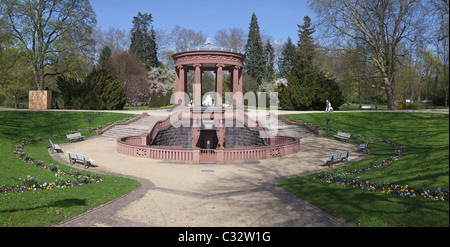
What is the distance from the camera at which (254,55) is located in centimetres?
7238

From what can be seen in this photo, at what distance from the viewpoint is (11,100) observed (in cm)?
5556

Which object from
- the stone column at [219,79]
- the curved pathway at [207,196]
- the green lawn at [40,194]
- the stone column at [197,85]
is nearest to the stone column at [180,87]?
the stone column at [197,85]

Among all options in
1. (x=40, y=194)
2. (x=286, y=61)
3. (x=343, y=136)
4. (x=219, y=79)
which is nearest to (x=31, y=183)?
(x=40, y=194)

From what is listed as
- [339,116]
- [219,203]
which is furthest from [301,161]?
[339,116]

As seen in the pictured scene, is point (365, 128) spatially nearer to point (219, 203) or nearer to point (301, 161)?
point (301, 161)

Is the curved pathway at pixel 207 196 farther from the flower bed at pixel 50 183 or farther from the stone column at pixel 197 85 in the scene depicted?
the stone column at pixel 197 85

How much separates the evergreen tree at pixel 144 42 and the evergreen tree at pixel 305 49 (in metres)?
37.0

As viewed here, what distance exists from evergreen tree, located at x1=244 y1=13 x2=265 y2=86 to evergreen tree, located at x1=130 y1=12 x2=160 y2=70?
80.5 ft

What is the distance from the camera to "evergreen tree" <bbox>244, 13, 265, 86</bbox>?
7169cm

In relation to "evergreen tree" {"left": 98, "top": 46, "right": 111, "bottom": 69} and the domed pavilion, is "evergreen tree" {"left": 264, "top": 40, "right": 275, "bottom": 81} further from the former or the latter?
the domed pavilion

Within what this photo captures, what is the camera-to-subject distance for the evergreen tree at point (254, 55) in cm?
7169

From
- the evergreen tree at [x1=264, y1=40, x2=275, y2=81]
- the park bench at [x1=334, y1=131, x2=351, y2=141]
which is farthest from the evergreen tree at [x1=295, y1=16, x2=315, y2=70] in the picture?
the park bench at [x1=334, y1=131, x2=351, y2=141]

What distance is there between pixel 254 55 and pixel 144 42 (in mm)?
29756

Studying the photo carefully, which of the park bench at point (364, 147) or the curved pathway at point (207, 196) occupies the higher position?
the park bench at point (364, 147)
